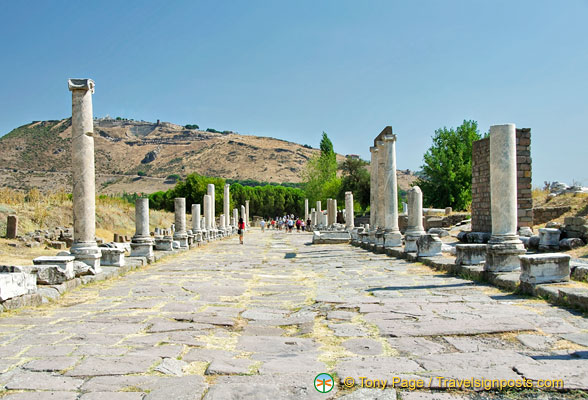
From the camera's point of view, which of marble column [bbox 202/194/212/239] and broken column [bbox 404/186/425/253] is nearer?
broken column [bbox 404/186/425/253]

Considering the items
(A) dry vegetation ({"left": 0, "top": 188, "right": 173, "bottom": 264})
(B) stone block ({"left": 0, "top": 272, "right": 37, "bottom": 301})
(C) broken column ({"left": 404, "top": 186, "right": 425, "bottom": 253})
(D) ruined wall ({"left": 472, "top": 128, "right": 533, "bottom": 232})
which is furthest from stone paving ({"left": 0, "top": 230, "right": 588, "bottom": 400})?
(A) dry vegetation ({"left": 0, "top": 188, "right": 173, "bottom": 264})

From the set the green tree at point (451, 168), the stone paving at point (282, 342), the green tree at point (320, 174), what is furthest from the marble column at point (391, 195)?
the green tree at point (320, 174)

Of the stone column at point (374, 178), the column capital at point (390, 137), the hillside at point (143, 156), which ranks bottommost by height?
the stone column at point (374, 178)

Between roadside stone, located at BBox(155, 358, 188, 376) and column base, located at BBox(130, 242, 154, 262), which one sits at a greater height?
column base, located at BBox(130, 242, 154, 262)

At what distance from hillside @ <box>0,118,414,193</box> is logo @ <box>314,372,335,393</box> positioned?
82219mm

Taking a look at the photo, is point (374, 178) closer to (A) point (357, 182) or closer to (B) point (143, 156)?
(A) point (357, 182)

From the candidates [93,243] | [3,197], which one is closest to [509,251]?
[93,243]

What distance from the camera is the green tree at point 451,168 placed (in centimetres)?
4188

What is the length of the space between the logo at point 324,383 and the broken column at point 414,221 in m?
9.96

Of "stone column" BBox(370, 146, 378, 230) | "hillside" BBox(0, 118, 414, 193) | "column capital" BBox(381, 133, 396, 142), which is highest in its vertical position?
"hillside" BBox(0, 118, 414, 193)

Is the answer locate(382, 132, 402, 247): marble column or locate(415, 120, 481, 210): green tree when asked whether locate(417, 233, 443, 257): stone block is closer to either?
locate(382, 132, 402, 247): marble column

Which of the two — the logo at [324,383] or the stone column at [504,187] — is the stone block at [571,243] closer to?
the stone column at [504,187]

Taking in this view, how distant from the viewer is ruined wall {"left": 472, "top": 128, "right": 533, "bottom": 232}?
671 inches

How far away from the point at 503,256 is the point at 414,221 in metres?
5.70
